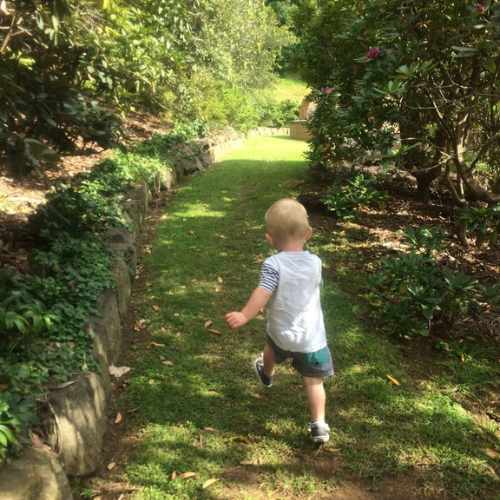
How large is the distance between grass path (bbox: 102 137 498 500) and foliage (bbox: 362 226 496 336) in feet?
0.81

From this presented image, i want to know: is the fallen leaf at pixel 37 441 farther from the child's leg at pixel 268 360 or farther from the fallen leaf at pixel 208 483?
the child's leg at pixel 268 360

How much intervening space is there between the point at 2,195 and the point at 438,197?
6.65 m

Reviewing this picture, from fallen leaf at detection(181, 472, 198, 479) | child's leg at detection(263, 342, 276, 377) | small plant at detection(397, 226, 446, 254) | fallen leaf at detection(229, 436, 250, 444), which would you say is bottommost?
fallen leaf at detection(229, 436, 250, 444)

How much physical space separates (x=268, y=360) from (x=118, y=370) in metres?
1.19

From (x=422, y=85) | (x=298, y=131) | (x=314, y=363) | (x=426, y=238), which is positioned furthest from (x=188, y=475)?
(x=298, y=131)

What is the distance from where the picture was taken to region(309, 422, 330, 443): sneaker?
2711 millimetres

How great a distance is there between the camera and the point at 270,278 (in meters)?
2.60

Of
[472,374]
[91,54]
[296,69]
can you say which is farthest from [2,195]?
[296,69]

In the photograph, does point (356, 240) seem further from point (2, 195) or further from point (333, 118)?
point (2, 195)

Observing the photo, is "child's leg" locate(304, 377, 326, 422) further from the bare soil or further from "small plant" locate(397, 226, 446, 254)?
"small plant" locate(397, 226, 446, 254)

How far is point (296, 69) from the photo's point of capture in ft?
29.9

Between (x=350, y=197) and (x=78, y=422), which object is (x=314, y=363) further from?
(x=350, y=197)

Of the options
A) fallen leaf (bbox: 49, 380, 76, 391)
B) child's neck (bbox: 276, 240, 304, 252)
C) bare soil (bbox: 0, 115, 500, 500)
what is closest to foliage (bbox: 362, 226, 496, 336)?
bare soil (bbox: 0, 115, 500, 500)

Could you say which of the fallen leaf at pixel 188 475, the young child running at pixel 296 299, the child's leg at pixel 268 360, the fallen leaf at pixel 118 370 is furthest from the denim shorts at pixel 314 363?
the fallen leaf at pixel 118 370
